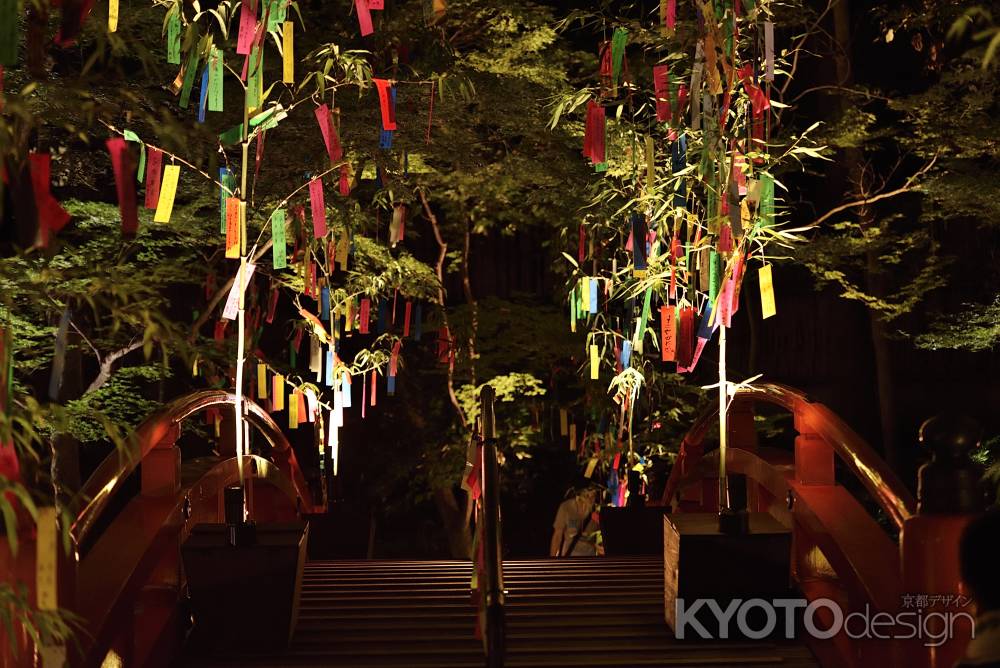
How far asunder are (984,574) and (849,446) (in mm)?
2835

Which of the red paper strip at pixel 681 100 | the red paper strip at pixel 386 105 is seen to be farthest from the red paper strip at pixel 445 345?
the red paper strip at pixel 681 100

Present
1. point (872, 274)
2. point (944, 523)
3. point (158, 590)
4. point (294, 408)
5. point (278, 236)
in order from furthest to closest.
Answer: point (872, 274), point (294, 408), point (278, 236), point (158, 590), point (944, 523)

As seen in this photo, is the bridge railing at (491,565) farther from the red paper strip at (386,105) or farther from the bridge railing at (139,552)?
the red paper strip at (386,105)

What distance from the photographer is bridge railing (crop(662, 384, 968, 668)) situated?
393 centimetres

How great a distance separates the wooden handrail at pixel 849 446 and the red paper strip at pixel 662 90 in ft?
4.77

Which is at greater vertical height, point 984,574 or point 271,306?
point 271,306

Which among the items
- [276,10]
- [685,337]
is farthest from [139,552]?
[685,337]

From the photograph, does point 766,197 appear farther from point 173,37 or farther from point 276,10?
point 173,37

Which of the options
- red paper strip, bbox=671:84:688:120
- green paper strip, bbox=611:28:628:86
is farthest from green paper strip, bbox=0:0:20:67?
green paper strip, bbox=611:28:628:86

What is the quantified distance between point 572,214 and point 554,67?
1.32 m

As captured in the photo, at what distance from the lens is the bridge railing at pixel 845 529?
3932mm

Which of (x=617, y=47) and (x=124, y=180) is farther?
(x=617, y=47)

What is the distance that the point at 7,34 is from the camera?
2.70m

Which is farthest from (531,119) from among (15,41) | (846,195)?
(15,41)
